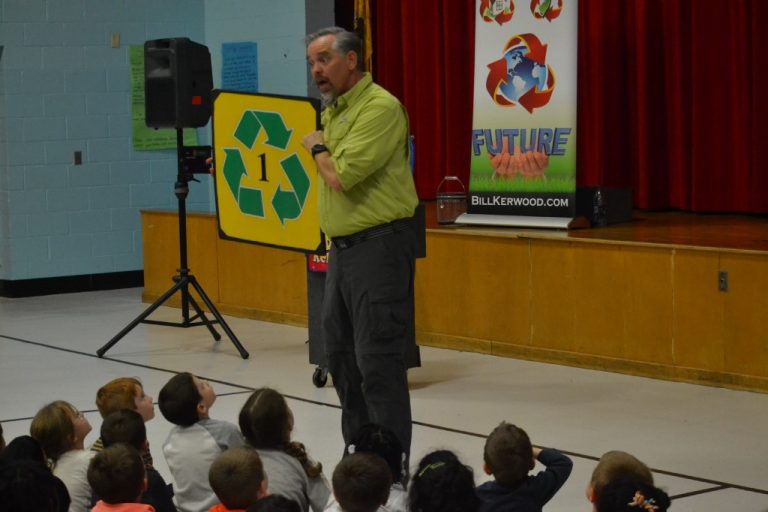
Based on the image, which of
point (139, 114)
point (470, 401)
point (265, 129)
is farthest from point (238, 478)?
point (139, 114)

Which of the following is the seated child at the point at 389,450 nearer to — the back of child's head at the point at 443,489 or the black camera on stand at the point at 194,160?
the back of child's head at the point at 443,489

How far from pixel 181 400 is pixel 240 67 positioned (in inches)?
269

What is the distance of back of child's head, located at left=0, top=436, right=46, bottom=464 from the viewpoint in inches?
125

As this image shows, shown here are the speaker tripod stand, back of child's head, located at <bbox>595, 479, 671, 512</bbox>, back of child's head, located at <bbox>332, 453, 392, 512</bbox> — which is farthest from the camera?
the speaker tripod stand

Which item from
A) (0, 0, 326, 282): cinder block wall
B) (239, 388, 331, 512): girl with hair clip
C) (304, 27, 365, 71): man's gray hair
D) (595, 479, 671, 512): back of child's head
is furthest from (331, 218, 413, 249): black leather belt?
(0, 0, 326, 282): cinder block wall

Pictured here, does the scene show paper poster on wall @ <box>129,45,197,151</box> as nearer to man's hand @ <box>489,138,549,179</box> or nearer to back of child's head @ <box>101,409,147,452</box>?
man's hand @ <box>489,138,549,179</box>

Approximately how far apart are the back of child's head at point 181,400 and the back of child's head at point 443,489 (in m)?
0.99

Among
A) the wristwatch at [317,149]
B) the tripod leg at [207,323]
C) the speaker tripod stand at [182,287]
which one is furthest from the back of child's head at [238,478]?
the tripod leg at [207,323]

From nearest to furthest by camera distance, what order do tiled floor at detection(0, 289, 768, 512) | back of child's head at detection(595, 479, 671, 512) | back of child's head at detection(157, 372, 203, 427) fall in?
back of child's head at detection(595, 479, 671, 512) < back of child's head at detection(157, 372, 203, 427) < tiled floor at detection(0, 289, 768, 512)

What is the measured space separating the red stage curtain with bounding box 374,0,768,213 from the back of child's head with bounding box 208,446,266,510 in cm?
535

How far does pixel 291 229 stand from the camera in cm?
596

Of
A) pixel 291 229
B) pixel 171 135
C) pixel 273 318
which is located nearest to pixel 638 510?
pixel 291 229

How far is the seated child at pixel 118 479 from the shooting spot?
114 inches

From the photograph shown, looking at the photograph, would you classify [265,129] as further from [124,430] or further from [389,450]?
[389,450]
